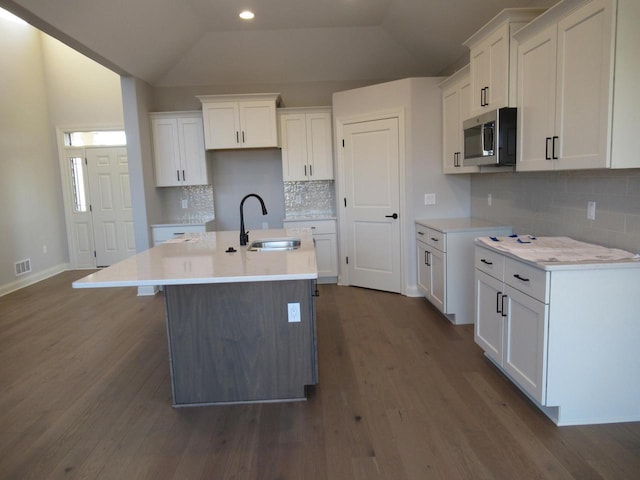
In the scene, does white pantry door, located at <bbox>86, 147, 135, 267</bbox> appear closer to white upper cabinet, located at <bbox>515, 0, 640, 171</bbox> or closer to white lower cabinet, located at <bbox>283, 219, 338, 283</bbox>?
white lower cabinet, located at <bbox>283, 219, 338, 283</bbox>

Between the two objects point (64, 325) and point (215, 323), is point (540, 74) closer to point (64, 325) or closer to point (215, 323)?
point (215, 323)

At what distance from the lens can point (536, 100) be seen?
2725 mm

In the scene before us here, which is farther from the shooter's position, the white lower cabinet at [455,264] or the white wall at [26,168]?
the white wall at [26,168]

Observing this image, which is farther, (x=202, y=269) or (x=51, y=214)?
(x=51, y=214)

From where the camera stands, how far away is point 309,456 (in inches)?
86.0

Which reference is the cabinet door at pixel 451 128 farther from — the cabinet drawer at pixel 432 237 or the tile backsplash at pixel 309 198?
the tile backsplash at pixel 309 198

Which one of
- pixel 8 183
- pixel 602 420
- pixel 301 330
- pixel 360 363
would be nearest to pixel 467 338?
pixel 360 363

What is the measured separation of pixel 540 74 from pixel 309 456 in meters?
2.55

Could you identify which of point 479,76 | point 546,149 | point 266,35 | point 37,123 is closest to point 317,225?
point 266,35

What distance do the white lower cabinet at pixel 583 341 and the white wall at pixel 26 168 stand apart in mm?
6214

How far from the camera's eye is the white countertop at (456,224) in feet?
12.7

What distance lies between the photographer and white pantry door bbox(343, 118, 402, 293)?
4941 mm

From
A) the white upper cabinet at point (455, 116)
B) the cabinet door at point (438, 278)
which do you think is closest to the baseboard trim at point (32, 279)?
the cabinet door at point (438, 278)

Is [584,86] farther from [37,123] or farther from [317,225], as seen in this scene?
[37,123]
